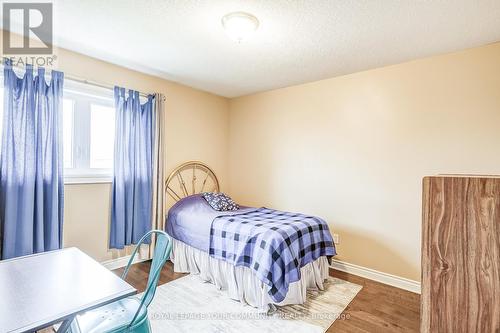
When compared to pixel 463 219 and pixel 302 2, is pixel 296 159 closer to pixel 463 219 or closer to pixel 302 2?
pixel 302 2

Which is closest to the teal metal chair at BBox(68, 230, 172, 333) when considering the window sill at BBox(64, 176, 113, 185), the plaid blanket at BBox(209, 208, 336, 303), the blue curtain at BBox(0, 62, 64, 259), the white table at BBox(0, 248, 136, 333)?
the white table at BBox(0, 248, 136, 333)

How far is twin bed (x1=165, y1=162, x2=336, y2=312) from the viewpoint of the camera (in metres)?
2.15

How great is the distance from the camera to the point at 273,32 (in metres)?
2.17

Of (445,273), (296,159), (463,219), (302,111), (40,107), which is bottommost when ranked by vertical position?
(445,273)

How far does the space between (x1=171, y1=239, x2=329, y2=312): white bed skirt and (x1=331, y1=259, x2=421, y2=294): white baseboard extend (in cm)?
47

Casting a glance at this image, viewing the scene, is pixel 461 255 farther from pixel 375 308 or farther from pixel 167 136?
pixel 167 136

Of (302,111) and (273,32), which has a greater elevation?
(273,32)

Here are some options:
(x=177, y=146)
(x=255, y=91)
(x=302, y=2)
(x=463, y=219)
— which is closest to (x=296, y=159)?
(x=255, y=91)

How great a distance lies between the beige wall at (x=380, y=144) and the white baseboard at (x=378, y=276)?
0.06m

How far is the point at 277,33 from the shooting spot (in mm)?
2184

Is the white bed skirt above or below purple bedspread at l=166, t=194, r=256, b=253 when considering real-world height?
below

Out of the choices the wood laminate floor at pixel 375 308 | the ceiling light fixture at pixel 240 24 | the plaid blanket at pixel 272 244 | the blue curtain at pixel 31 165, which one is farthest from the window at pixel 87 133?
the ceiling light fixture at pixel 240 24

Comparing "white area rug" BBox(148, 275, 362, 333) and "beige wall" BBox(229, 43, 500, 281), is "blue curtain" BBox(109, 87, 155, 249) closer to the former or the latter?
"white area rug" BBox(148, 275, 362, 333)

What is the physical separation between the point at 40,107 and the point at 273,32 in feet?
7.17
